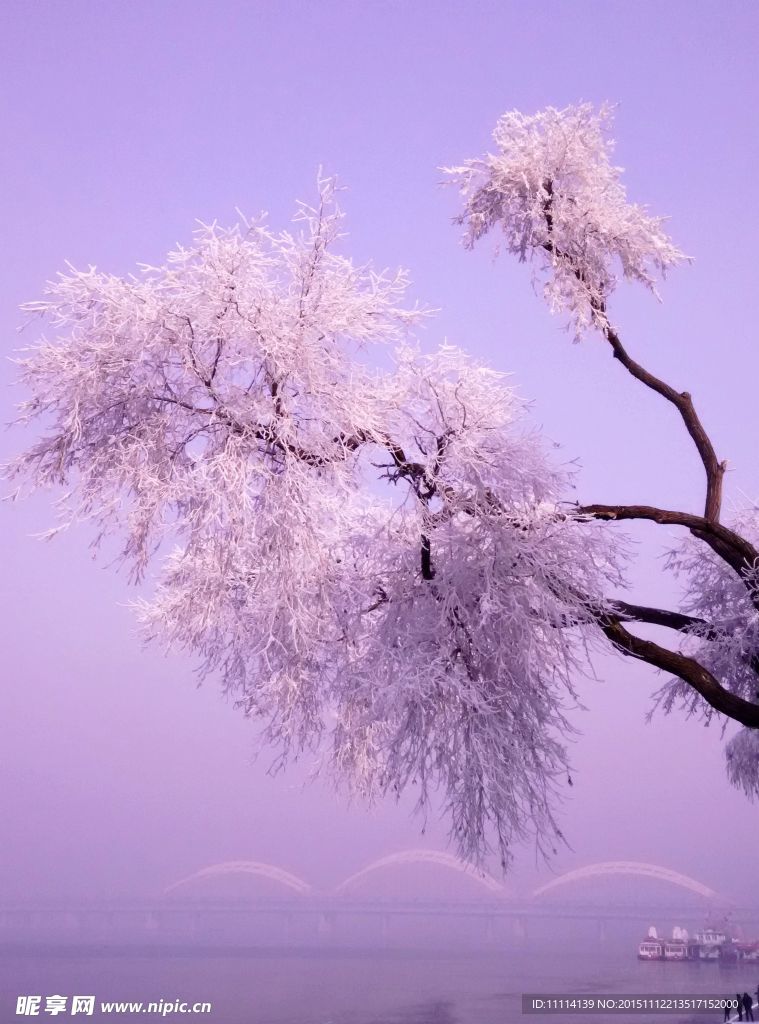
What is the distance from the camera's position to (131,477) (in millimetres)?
7676

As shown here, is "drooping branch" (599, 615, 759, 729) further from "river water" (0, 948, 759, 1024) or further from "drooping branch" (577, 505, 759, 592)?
"river water" (0, 948, 759, 1024)

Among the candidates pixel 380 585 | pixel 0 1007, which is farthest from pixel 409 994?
pixel 380 585

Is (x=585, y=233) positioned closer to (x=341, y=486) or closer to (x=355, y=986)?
(x=341, y=486)

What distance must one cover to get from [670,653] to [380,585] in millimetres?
2560

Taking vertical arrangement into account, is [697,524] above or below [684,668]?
above

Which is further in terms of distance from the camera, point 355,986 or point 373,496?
point 355,986

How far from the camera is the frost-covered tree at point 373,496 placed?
7.68 m

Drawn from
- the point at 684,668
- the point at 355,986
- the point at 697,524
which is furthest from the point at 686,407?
the point at 355,986

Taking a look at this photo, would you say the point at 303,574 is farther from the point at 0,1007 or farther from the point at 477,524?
the point at 0,1007

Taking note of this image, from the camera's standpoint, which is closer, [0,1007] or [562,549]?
[562,549]

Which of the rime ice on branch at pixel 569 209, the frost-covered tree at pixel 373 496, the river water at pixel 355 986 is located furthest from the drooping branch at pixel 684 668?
the river water at pixel 355 986

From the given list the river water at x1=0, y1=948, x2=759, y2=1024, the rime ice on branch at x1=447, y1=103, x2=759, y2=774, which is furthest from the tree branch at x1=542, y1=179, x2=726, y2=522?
the river water at x1=0, y1=948, x2=759, y2=1024

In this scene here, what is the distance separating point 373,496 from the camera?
31.8ft

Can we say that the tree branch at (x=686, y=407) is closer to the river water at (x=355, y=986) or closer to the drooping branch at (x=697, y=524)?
the drooping branch at (x=697, y=524)
